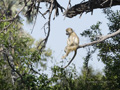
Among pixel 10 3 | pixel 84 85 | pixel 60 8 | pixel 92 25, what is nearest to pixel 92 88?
pixel 84 85

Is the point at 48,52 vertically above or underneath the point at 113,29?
underneath

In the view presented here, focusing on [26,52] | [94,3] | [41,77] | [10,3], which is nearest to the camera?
[94,3]

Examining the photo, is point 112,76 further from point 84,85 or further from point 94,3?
point 94,3

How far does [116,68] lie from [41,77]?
12.7 ft

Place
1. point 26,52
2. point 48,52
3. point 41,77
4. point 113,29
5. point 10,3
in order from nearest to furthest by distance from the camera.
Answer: point 41,77 < point 26,52 < point 113,29 < point 10,3 < point 48,52

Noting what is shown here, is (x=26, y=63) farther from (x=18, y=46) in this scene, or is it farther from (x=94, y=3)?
(x=94, y=3)

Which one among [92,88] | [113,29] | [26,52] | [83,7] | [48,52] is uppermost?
[83,7]

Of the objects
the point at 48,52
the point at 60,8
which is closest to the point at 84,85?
the point at 60,8

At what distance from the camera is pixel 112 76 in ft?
34.1

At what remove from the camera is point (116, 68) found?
10.8 m

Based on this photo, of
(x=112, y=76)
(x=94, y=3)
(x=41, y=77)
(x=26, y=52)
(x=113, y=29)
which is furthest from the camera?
(x=113, y=29)

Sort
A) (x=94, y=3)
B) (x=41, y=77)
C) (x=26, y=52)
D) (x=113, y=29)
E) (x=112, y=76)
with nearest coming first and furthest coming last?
1. (x=94, y=3)
2. (x=41, y=77)
3. (x=26, y=52)
4. (x=112, y=76)
5. (x=113, y=29)

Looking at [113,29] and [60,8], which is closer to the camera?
[60,8]

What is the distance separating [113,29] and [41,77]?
4.97 metres
